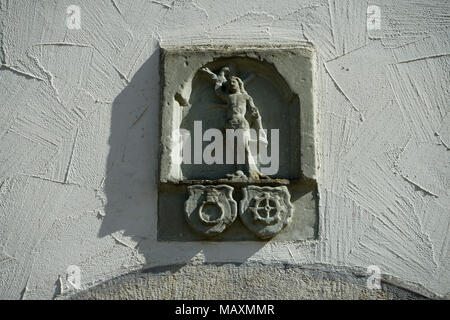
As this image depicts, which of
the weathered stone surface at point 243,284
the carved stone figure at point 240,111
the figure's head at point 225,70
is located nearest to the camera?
the weathered stone surface at point 243,284

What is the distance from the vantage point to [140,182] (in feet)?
13.3

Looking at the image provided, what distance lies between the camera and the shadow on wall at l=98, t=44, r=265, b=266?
3.94 metres

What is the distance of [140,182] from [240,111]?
667 millimetres

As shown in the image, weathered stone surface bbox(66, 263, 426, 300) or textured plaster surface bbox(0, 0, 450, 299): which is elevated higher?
textured plaster surface bbox(0, 0, 450, 299)

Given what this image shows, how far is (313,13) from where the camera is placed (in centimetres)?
421

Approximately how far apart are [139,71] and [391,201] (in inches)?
61.4

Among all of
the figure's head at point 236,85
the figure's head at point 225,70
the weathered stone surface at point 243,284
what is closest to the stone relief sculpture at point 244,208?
the weathered stone surface at point 243,284

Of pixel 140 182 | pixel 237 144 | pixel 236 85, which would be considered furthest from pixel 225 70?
pixel 140 182

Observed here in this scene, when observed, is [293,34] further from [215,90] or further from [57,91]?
[57,91]

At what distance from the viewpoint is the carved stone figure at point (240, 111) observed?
4.03m

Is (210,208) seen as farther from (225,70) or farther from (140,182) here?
(225,70)

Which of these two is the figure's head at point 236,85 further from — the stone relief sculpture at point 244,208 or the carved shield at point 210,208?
the carved shield at point 210,208

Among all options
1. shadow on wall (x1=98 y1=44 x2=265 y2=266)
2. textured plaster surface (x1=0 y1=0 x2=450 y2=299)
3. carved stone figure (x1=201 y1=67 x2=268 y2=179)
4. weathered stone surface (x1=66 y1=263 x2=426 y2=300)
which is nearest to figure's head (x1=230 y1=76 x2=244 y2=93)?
A: carved stone figure (x1=201 y1=67 x2=268 y2=179)

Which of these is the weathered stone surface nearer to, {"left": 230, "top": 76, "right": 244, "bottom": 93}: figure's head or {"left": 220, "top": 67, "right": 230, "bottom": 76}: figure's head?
{"left": 230, "top": 76, "right": 244, "bottom": 93}: figure's head
